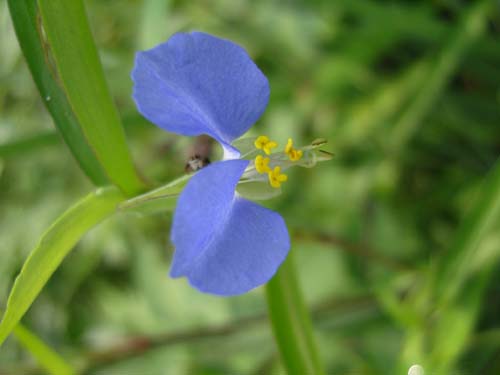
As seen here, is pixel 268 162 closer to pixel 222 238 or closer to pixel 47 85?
pixel 222 238

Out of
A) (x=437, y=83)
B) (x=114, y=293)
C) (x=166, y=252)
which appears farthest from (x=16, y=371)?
(x=437, y=83)

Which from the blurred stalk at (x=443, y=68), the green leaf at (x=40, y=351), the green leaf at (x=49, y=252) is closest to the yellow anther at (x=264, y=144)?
the green leaf at (x=49, y=252)

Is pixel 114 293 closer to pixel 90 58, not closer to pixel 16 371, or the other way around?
pixel 16 371

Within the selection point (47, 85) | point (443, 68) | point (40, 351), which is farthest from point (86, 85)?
point (443, 68)

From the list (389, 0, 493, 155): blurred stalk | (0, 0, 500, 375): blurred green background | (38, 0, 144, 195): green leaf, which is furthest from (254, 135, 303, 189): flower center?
(389, 0, 493, 155): blurred stalk

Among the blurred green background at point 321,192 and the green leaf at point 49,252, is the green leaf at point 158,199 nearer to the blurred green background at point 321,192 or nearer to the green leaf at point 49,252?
the green leaf at point 49,252

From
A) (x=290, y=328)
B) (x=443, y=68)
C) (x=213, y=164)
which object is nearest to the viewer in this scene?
(x=213, y=164)

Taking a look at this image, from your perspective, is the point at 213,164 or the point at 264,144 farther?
the point at 264,144
